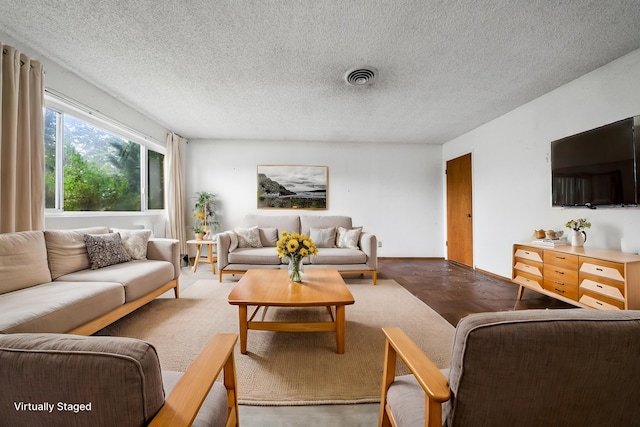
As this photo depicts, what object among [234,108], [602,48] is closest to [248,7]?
[234,108]

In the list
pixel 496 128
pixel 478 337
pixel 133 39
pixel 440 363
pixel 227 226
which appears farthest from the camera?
pixel 227 226

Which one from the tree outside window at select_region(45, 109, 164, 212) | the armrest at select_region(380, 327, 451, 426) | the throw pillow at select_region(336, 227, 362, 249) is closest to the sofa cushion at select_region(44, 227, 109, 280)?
the tree outside window at select_region(45, 109, 164, 212)

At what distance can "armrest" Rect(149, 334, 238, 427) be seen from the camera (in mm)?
580

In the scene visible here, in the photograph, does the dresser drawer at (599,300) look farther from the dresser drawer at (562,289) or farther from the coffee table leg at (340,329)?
the coffee table leg at (340,329)

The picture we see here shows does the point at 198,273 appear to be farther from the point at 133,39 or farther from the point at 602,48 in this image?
the point at 602,48

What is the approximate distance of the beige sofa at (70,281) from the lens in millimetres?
1478

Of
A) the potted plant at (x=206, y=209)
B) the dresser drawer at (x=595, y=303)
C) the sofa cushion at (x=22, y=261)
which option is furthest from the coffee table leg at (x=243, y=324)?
the potted plant at (x=206, y=209)

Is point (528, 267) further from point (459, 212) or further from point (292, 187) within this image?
point (292, 187)

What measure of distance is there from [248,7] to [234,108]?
1784 mm

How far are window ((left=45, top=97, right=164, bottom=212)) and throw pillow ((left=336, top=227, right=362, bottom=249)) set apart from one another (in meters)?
3.09

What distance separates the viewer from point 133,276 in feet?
7.07

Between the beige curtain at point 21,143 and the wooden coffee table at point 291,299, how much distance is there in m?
1.91

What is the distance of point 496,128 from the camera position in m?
3.74

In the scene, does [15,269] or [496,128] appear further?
[496,128]
